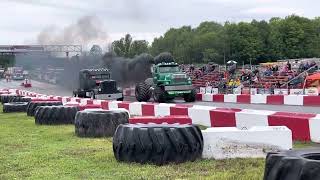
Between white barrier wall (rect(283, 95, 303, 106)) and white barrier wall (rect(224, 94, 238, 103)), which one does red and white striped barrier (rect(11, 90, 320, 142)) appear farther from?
white barrier wall (rect(224, 94, 238, 103))

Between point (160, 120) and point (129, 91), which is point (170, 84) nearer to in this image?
point (129, 91)

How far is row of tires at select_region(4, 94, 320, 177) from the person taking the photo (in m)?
4.11

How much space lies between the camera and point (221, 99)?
26.9 meters

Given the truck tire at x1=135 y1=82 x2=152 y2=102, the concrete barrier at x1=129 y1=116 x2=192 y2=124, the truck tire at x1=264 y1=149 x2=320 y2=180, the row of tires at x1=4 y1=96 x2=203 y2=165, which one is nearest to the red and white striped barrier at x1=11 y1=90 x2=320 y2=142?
the concrete barrier at x1=129 y1=116 x2=192 y2=124

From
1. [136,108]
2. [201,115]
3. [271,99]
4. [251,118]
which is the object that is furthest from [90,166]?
[271,99]

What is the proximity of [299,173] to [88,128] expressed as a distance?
6.34 meters

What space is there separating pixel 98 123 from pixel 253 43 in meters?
116

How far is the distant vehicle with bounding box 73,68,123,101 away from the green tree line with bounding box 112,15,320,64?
248 feet

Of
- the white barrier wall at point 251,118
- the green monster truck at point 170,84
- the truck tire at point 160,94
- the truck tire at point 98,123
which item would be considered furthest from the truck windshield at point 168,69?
the truck tire at point 98,123

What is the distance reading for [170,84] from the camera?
2814cm

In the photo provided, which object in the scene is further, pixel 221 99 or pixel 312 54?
pixel 312 54

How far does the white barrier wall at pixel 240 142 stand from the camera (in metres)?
6.88

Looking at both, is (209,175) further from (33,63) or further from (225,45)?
(225,45)

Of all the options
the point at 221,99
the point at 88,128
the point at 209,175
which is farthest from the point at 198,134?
the point at 221,99
